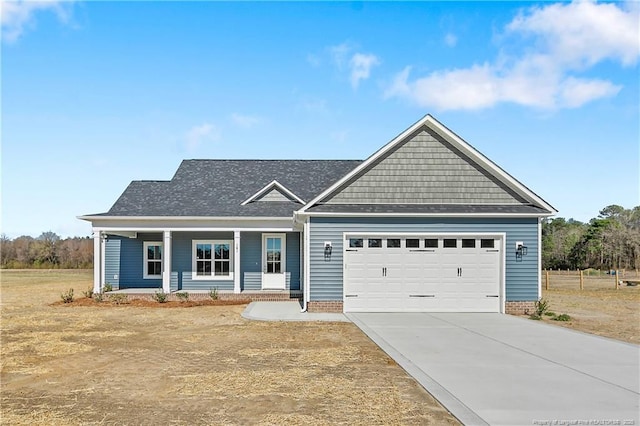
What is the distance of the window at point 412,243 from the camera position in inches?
653

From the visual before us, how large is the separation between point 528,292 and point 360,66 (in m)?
9.13

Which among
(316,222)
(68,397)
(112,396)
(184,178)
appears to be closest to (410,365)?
(112,396)

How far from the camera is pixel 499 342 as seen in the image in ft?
36.8

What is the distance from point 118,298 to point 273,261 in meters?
6.30

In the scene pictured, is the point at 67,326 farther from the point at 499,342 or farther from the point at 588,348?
the point at 588,348

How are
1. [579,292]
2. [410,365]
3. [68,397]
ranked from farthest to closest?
1. [579,292]
2. [410,365]
3. [68,397]

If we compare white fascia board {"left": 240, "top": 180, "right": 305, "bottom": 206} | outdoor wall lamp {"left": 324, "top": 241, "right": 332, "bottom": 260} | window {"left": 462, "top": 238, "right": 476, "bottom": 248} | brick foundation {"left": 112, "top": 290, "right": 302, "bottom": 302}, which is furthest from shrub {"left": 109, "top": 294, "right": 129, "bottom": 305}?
window {"left": 462, "top": 238, "right": 476, "bottom": 248}

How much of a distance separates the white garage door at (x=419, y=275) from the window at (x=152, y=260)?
10.3m

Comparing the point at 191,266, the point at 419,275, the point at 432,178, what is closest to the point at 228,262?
the point at 191,266

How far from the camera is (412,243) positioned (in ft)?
Answer: 54.4

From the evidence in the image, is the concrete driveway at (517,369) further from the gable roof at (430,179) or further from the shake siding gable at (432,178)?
the shake siding gable at (432,178)

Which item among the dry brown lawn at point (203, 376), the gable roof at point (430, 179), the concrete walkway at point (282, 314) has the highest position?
the gable roof at point (430, 179)

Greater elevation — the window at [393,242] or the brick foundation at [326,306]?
the window at [393,242]

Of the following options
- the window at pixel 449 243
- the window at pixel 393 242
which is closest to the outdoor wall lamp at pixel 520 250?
the window at pixel 449 243
